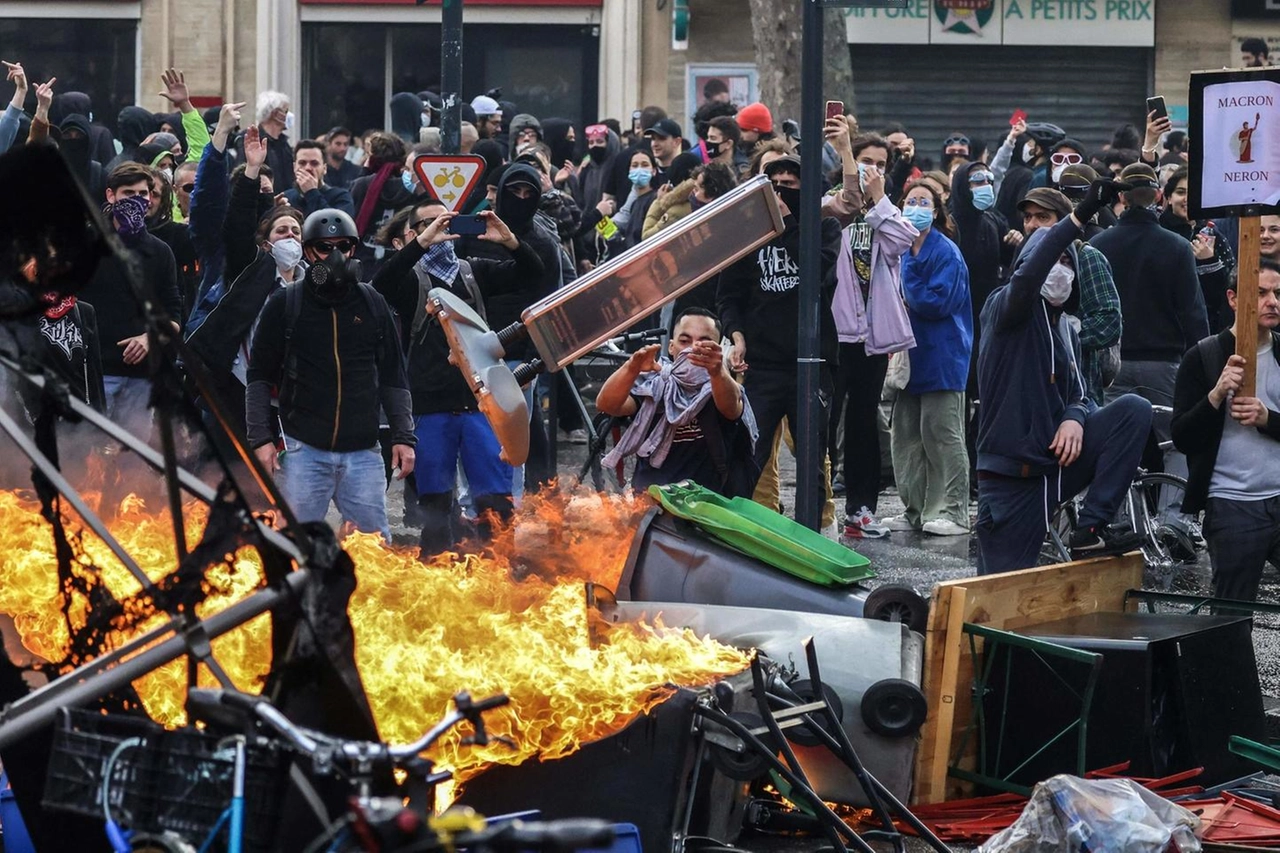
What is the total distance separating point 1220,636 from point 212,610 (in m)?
3.45

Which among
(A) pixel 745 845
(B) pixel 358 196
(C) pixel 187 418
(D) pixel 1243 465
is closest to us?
(C) pixel 187 418

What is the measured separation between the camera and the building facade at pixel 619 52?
22578mm

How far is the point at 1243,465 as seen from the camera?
7.57 meters

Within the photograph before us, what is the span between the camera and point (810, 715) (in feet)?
18.8

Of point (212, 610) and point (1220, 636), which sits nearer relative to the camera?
point (212, 610)

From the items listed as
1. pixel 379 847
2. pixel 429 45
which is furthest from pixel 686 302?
pixel 429 45

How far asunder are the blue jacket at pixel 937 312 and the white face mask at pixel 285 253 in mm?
3633

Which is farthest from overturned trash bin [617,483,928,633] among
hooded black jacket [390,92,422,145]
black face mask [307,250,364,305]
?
hooded black jacket [390,92,422,145]

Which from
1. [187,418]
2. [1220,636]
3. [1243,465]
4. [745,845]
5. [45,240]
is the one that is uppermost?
[45,240]

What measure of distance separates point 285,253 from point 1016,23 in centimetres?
1565

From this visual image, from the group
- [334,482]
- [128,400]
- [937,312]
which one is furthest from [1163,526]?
[128,400]

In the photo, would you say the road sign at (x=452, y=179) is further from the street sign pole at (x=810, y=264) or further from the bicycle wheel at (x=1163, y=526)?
the bicycle wheel at (x=1163, y=526)

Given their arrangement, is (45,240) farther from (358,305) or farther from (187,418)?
(358,305)

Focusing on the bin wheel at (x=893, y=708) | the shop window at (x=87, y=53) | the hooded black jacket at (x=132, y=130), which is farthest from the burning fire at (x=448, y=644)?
the shop window at (x=87, y=53)
